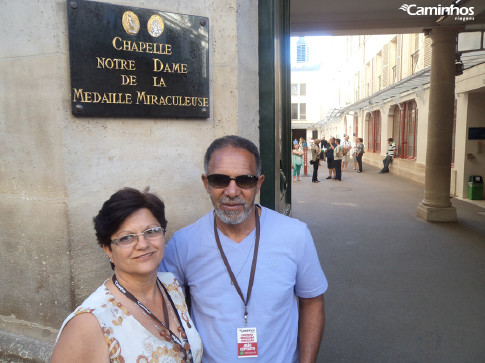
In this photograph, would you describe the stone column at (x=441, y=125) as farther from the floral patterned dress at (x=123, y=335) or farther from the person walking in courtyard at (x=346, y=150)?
the person walking in courtyard at (x=346, y=150)

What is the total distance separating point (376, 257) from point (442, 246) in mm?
1515

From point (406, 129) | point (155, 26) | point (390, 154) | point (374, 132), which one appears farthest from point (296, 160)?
point (155, 26)

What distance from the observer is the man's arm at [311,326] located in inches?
74.8

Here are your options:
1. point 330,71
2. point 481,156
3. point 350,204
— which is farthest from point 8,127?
point 330,71

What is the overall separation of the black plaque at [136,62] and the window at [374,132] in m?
23.2

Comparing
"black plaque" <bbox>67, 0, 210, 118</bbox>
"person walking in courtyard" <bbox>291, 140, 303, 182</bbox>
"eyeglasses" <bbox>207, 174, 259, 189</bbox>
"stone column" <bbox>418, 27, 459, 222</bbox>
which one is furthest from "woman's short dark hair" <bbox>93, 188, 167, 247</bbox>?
"person walking in courtyard" <bbox>291, 140, 303, 182</bbox>

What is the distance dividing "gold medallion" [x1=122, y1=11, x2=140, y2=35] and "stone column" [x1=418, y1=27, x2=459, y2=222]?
7991 mm

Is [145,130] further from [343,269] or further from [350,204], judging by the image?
[350,204]

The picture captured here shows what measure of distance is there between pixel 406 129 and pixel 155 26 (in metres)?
18.6

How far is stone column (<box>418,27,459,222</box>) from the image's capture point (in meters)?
8.34

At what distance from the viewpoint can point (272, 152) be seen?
115 inches

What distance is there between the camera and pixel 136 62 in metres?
2.21

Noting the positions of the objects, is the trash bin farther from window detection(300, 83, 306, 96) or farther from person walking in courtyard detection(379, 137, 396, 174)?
window detection(300, 83, 306, 96)

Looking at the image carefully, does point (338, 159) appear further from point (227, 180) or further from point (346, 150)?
point (227, 180)
